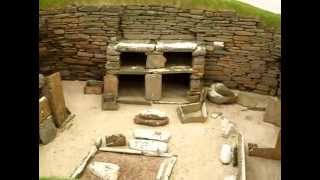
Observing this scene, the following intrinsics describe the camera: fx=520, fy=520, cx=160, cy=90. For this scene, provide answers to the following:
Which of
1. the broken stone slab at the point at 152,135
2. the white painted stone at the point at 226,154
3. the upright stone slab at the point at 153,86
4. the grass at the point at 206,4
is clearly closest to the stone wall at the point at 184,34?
the grass at the point at 206,4

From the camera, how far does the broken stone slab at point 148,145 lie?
9914 millimetres

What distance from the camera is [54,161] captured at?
938 cm

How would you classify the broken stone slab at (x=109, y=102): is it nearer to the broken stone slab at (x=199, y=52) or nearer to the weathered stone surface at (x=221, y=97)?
the broken stone slab at (x=199, y=52)

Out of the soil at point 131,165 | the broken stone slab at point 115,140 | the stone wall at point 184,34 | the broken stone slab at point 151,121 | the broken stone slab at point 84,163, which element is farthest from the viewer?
the stone wall at point 184,34

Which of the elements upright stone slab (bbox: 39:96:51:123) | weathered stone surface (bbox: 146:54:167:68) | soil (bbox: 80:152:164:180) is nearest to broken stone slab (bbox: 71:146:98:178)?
soil (bbox: 80:152:164:180)

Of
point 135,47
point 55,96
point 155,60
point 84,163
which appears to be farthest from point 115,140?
point 135,47

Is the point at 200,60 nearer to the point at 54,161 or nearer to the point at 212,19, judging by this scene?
the point at 212,19

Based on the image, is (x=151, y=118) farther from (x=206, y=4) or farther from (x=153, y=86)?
(x=206, y=4)

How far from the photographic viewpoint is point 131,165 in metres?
9.23

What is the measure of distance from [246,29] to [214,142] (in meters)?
3.71

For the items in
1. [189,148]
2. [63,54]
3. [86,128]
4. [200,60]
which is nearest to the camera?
[189,148]

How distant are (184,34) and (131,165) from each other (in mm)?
4850

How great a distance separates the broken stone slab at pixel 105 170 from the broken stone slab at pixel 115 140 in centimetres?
100
